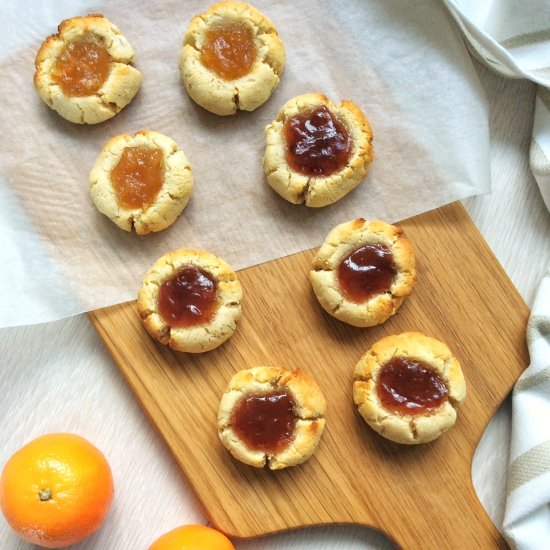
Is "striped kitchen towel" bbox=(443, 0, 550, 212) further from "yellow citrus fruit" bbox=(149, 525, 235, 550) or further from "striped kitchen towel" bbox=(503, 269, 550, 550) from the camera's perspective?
"yellow citrus fruit" bbox=(149, 525, 235, 550)

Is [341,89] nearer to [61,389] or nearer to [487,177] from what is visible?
[487,177]

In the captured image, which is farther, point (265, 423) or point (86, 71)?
point (86, 71)

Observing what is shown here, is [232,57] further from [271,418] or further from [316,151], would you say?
[271,418]

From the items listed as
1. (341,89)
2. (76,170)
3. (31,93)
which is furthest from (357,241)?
(31,93)

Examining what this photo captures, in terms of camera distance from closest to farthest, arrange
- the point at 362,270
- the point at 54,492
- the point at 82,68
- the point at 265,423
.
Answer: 1. the point at 54,492
2. the point at 265,423
3. the point at 362,270
4. the point at 82,68

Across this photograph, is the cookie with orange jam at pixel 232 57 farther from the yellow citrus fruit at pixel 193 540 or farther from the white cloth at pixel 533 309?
the yellow citrus fruit at pixel 193 540

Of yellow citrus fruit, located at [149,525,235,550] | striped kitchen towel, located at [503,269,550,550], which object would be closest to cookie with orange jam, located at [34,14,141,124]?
yellow citrus fruit, located at [149,525,235,550]

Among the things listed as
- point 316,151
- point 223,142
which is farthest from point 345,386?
point 223,142
